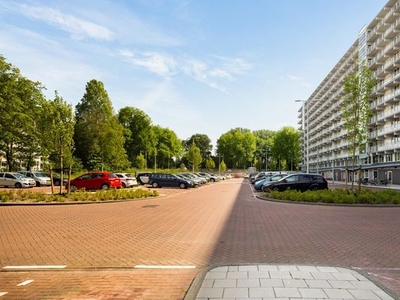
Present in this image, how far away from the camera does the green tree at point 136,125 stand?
90812 millimetres

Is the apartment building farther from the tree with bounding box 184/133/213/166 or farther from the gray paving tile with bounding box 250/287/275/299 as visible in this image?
the tree with bounding box 184/133/213/166

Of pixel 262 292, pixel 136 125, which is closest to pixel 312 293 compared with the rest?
pixel 262 292

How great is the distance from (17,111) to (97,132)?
64.6 ft

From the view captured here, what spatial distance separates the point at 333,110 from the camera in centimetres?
9350

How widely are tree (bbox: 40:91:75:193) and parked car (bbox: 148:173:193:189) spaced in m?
16.1

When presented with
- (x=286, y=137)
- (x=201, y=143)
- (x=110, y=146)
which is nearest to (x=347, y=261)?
(x=110, y=146)

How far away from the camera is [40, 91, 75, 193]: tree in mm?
22406

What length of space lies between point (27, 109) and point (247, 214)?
41700mm

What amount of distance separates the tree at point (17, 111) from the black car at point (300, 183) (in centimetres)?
2821

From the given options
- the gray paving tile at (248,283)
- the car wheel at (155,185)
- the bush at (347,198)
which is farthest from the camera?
the car wheel at (155,185)

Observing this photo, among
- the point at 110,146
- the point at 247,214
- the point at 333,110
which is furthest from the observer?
the point at 333,110

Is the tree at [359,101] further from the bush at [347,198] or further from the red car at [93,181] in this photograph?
the red car at [93,181]

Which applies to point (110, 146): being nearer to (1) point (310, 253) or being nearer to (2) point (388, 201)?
(2) point (388, 201)

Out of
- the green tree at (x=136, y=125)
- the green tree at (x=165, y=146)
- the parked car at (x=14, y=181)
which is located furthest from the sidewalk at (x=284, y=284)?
the green tree at (x=165, y=146)
